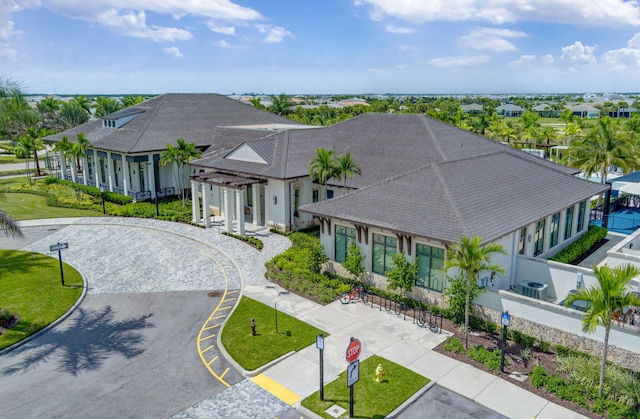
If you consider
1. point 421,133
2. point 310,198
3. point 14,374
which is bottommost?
point 14,374

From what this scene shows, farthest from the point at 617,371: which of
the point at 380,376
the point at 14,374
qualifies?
the point at 14,374

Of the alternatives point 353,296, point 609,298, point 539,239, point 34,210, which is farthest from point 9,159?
point 609,298

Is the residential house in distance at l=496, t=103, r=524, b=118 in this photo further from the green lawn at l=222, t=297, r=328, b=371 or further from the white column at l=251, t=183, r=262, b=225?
the green lawn at l=222, t=297, r=328, b=371

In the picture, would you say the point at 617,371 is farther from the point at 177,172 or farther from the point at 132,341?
the point at 177,172

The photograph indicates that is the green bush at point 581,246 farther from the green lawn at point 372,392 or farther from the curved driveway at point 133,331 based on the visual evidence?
the curved driveway at point 133,331

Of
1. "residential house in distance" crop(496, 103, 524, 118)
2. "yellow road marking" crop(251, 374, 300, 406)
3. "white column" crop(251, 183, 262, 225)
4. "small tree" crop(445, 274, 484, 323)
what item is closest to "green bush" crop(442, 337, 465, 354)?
"small tree" crop(445, 274, 484, 323)

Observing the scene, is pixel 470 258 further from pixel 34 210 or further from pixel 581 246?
pixel 34 210
